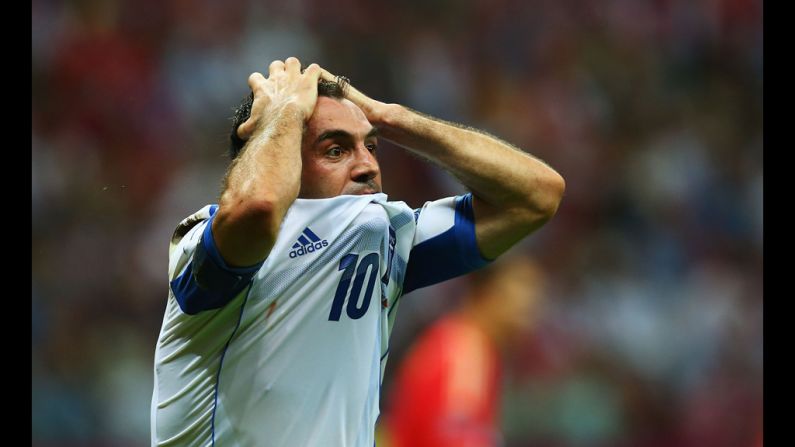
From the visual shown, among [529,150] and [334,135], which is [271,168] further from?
[529,150]

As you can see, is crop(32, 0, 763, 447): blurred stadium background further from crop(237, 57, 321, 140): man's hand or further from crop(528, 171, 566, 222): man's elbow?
crop(528, 171, 566, 222): man's elbow

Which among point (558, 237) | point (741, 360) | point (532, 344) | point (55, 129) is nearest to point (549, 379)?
point (532, 344)

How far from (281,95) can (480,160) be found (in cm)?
65

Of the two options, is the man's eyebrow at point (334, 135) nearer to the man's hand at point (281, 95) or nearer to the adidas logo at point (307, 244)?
the man's hand at point (281, 95)

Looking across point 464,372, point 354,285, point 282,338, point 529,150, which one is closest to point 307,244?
point 354,285

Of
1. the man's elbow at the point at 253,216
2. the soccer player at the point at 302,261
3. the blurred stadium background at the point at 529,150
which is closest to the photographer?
the man's elbow at the point at 253,216

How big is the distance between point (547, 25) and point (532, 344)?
284 cm

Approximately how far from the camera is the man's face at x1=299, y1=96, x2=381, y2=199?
3.09 m

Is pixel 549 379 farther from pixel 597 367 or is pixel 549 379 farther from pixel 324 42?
pixel 324 42

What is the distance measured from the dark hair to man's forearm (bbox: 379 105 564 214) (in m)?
0.17

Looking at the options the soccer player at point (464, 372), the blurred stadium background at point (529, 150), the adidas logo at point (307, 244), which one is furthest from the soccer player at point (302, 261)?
the blurred stadium background at point (529, 150)

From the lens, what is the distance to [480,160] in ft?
10.5

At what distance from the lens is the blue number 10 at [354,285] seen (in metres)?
2.89

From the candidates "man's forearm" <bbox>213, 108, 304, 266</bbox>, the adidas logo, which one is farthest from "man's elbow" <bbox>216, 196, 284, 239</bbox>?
the adidas logo
